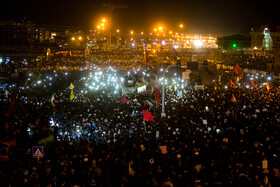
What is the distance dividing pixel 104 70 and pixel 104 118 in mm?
11267

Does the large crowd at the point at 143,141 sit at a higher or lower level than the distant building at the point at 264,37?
lower

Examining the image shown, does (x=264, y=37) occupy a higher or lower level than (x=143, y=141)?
higher

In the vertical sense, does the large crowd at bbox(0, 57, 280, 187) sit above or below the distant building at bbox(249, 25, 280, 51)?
below

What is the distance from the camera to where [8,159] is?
10.1 meters

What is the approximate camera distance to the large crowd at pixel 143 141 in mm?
9016

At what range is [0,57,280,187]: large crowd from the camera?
29.6 feet

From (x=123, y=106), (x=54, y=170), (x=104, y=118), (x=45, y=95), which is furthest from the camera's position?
(x=45, y=95)

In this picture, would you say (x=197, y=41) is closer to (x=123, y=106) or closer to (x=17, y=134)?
(x=123, y=106)

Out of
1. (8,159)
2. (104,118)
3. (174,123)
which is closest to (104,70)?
(104,118)

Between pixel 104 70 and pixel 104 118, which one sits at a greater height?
pixel 104 70

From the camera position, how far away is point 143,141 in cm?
1157

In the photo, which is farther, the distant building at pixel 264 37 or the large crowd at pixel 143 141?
the distant building at pixel 264 37

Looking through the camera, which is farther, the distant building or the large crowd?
the distant building

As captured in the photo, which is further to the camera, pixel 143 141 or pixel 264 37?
pixel 264 37
